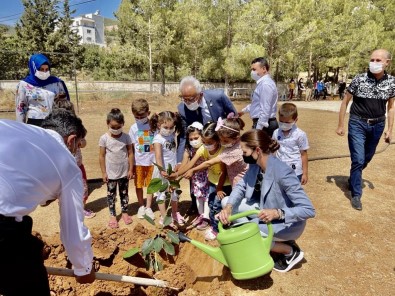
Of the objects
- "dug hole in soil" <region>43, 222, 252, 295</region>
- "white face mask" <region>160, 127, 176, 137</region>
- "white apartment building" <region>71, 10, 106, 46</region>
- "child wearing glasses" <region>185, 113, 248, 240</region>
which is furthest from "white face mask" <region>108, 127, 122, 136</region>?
"white apartment building" <region>71, 10, 106, 46</region>

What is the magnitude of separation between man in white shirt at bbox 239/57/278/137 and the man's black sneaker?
1919 mm

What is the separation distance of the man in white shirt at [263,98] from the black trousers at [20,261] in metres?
3.19

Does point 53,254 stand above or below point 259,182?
below

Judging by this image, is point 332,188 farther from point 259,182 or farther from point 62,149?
point 62,149

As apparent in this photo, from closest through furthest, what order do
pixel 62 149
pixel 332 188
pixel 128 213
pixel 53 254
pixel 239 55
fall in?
pixel 62 149
pixel 53 254
pixel 128 213
pixel 332 188
pixel 239 55

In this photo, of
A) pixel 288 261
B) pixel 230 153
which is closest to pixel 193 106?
pixel 230 153

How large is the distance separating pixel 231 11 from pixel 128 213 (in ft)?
67.3

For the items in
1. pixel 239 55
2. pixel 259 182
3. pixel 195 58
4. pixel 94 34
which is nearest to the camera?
pixel 259 182

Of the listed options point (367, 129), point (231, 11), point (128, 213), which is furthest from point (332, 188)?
point (231, 11)

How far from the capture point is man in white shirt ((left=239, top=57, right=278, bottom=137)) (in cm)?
431

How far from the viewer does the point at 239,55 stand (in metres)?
21.5

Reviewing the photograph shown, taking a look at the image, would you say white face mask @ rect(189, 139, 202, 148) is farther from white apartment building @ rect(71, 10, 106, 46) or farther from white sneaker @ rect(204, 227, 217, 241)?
white apartment building @ rect(71, 10, 106, 46)

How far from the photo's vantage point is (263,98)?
4.34 m

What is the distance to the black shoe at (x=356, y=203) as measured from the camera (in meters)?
3.99
